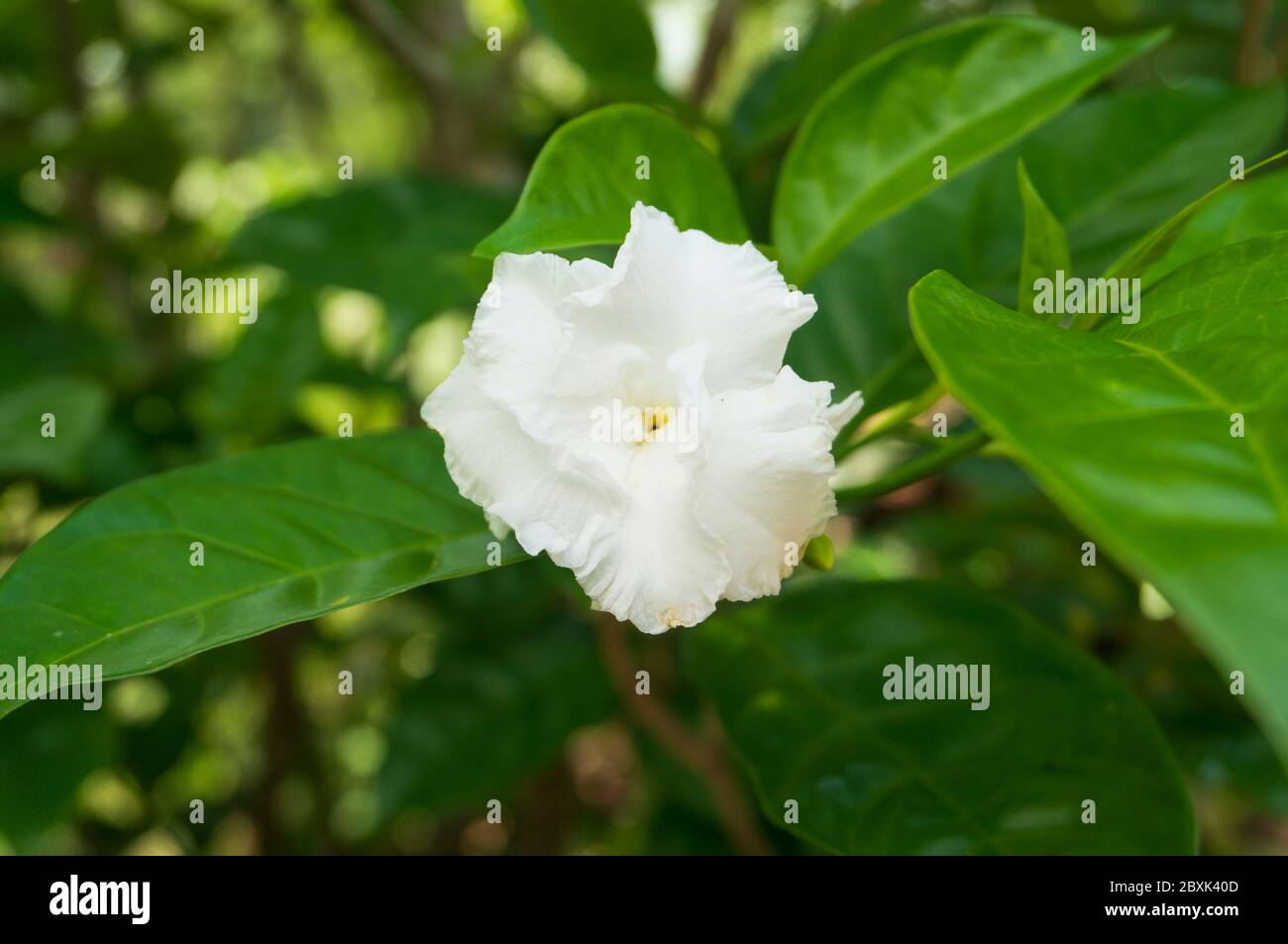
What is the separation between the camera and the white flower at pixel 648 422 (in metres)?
0.49

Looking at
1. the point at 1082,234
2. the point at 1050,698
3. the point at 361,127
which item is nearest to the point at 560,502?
the point at 1050,698

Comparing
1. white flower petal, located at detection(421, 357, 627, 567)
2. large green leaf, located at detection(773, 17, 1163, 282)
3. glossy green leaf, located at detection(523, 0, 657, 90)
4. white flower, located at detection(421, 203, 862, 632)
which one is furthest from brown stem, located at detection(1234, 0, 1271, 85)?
white flower petal, located at detection(421, 357, 627, 567)

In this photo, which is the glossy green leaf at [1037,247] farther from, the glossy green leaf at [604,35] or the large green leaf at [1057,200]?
the glossy green leaf at [604,35]

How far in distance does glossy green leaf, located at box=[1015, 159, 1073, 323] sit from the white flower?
166 mm

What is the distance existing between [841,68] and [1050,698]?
1.84 ft

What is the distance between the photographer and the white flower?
0.49 m

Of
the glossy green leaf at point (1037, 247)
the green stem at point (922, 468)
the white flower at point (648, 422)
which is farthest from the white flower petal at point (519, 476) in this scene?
the glossy green leaf at point (1037, 247)

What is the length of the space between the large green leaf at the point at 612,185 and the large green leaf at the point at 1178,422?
0.62 ft

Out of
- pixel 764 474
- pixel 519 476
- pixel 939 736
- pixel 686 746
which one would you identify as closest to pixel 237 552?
pixel 519 476

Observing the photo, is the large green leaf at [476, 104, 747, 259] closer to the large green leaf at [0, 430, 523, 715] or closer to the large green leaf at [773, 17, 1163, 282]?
the large green leaf at [773, 17, 1163, 282]

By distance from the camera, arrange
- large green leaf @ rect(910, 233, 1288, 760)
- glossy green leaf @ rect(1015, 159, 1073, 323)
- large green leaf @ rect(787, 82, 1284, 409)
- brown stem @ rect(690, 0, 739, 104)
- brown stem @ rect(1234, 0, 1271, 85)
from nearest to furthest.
A: 1. large green leaf @ rect(910, 233, 1288, 760)
2. glossy green leaf @ rect(1015, 159, 1073, 323)
3. large green leaf @ rect(787, 82, 1284, 409)
4. brown stem @ rect(1234, 0, 1271, 85)
5. brown stem @ rect(690, 0, 739, 104)

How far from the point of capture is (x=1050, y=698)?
712 mm

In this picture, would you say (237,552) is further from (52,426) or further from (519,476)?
(52,426)

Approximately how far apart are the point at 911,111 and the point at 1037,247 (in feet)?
0.49
